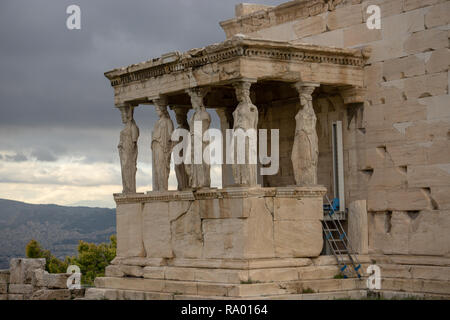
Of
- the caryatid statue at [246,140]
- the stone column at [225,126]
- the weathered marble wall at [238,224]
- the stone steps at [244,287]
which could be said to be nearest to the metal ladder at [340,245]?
the stone steps at [244,287]

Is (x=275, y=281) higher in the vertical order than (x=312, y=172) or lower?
lower

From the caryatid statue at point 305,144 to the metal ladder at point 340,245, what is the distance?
2.67 feet

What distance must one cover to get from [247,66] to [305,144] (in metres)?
1.77

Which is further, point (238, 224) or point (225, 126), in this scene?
point (225, 126)

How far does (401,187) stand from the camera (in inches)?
632

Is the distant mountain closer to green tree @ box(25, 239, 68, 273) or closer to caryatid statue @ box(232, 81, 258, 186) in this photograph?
green tree @ box(25, 239, 68, 273)

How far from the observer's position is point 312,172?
16234mm

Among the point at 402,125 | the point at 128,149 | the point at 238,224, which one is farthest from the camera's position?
the point at 128,149

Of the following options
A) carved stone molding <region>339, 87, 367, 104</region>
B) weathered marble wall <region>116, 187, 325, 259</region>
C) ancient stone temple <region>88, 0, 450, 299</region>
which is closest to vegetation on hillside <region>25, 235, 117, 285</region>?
ancient stone temple <region>88, 0, 450, 299</region>

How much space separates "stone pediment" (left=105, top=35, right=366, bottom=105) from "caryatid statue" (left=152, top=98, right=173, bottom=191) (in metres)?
0.33

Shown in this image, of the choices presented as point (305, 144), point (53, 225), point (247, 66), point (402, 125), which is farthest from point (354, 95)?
point (53, 225)

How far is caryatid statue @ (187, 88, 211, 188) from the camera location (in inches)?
645

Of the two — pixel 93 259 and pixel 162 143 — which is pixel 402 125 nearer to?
pixel 162 143

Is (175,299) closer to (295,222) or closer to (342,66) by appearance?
(295,222)
